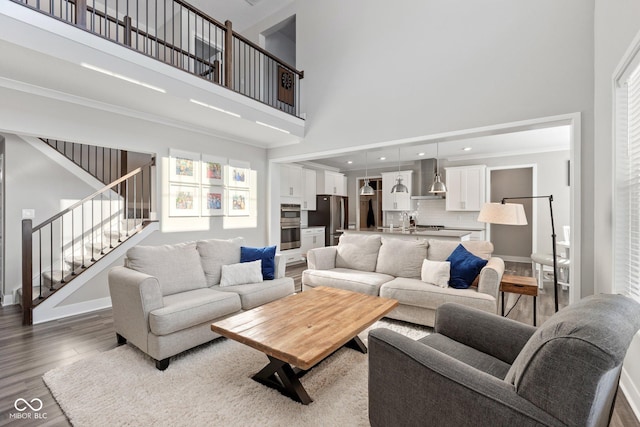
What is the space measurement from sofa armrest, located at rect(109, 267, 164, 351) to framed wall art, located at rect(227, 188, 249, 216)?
8.71ft

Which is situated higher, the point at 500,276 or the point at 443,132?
the point at 443,132

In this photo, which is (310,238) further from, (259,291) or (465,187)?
(259,291)

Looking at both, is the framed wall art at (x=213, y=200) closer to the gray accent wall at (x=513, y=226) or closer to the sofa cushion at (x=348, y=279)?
the sofa cushion at (x=348, y=279)

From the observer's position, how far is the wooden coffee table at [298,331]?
5.58 ft

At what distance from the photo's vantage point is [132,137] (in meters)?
3.98

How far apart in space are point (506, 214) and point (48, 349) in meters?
4.49

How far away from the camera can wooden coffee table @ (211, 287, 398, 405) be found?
1701mm

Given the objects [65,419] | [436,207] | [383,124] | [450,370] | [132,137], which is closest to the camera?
[450,370]

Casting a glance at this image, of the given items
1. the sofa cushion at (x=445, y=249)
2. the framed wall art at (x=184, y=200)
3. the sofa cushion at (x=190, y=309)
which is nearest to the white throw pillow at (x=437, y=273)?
the sofa cushion at (x=445, y=249)

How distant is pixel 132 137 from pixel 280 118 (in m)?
2.11

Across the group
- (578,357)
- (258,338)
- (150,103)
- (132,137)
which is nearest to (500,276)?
(578,357)

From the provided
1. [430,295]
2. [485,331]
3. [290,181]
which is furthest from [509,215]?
[290,181]

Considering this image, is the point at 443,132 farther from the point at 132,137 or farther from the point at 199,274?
the point at 132,137

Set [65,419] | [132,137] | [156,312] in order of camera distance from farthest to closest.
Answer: [132,137]
[156,312]
[65,419]
